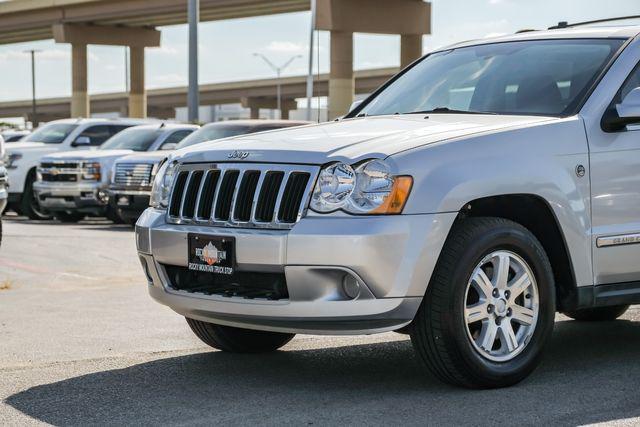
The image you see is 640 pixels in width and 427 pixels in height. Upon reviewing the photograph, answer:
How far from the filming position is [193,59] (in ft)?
96.0

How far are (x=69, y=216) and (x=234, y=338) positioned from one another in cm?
1516

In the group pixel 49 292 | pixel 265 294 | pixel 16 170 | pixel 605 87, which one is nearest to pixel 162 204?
pixel 265 294

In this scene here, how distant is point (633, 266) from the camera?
21.1 feet

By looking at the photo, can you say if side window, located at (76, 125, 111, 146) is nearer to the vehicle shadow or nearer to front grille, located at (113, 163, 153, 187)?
front grille, located at (113, 163, 153, 187)

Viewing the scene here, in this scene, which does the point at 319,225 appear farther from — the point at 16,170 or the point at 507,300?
the point at 16,170

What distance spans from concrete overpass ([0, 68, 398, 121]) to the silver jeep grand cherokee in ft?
271

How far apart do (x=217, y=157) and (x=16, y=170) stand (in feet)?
53.1

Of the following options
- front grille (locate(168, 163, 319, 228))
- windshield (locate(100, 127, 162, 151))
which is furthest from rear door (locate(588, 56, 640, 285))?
windshield (locate(100, 127, 162, 151))

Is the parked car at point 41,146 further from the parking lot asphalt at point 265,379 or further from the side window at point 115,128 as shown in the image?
the parking lot asphalt at point 265,379

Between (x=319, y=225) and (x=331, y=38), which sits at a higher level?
(x=331, y=38)

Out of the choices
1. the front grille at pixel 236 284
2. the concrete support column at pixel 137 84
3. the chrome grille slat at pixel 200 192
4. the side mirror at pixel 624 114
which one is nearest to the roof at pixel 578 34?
the side mirror at pixel 624 114

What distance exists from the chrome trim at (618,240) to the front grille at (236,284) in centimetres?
176

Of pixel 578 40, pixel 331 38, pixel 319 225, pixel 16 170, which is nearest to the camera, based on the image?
pixel 319 225

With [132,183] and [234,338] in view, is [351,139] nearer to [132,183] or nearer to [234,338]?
[234,338]
